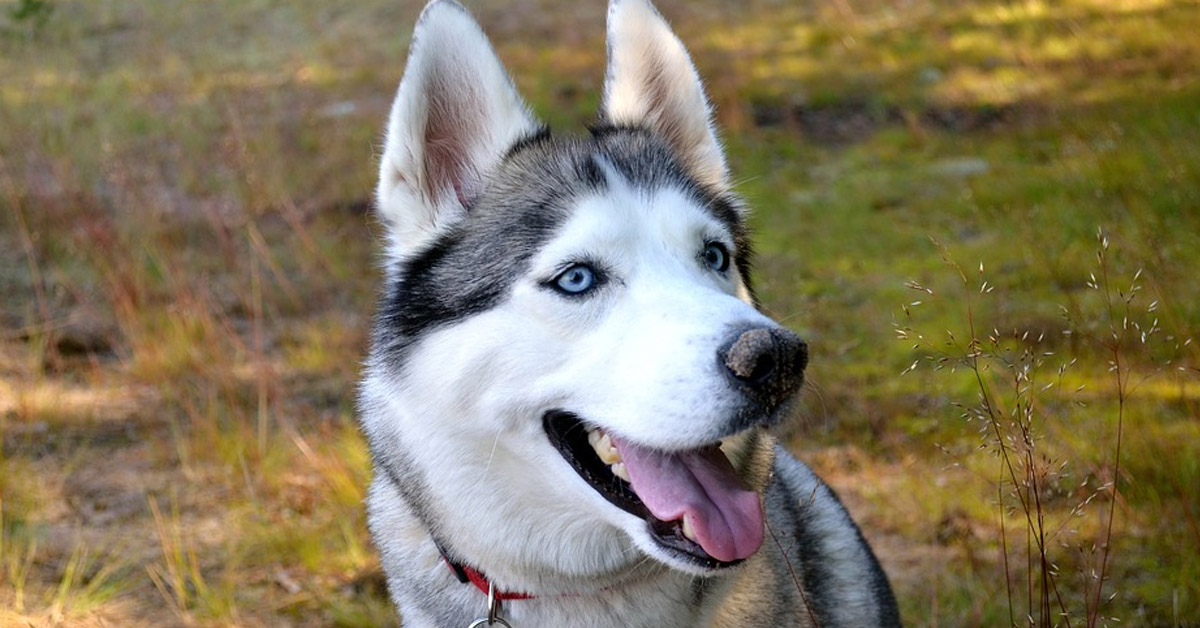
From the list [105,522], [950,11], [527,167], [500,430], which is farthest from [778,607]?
[950,11]

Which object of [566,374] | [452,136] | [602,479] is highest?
[452,136]

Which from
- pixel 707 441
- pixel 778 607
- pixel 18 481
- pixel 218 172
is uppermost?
pixel 707 441

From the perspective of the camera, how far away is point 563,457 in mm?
2492

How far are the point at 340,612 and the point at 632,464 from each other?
1788 mm

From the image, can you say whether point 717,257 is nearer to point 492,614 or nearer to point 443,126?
point 443,126

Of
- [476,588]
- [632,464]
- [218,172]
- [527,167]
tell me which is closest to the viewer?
[632,464]

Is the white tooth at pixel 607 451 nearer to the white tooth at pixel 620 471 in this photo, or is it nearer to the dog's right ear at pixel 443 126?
the white tooth at pixel 620 471

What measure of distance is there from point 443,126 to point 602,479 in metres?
0.99

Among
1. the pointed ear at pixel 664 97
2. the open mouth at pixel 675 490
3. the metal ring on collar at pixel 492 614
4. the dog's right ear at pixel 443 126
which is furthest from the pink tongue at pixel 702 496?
the pointed ear at pixel 664 97

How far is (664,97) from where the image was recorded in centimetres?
312

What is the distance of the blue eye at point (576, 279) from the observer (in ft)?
8.36

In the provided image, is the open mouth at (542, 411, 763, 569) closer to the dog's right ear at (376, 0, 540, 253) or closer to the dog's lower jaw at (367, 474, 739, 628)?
the dog's lower jaw at (367, 474, 739, 628)

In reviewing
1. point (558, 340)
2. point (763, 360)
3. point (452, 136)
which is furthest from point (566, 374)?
point (452, 136)

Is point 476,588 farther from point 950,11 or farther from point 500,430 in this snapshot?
point 950,11
